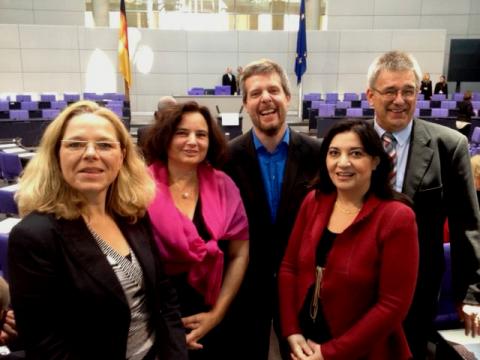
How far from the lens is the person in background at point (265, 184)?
2.24m

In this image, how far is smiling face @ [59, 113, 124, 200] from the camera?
1.48 meters

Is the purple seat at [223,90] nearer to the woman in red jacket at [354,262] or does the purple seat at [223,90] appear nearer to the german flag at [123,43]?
the german flag at [123,43]

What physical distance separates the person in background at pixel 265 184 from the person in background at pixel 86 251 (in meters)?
0.68

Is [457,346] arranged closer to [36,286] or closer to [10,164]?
[36,286]

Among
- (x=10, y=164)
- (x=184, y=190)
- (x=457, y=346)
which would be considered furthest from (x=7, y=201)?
(x=457, y=346)

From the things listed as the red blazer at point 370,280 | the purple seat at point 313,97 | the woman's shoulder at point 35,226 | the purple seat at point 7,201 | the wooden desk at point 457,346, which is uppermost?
the purple seat at point 313,97

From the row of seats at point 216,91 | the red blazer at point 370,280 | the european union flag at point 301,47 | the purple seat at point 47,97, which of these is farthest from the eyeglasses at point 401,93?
the purple seat at point 47,97

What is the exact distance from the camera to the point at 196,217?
1.97 m

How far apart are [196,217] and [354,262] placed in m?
0.72

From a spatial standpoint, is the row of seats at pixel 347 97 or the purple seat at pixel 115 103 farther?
the row of seats at pixel 347 97

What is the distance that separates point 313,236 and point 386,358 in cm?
59

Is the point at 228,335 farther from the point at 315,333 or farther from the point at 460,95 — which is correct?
the point at 460,95

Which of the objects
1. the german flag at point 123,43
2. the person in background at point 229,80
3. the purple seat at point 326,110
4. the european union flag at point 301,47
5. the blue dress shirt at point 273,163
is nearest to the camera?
the blue dress shirt at point 273,163

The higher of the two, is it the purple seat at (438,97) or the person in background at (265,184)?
the purple seat at (438,97)
